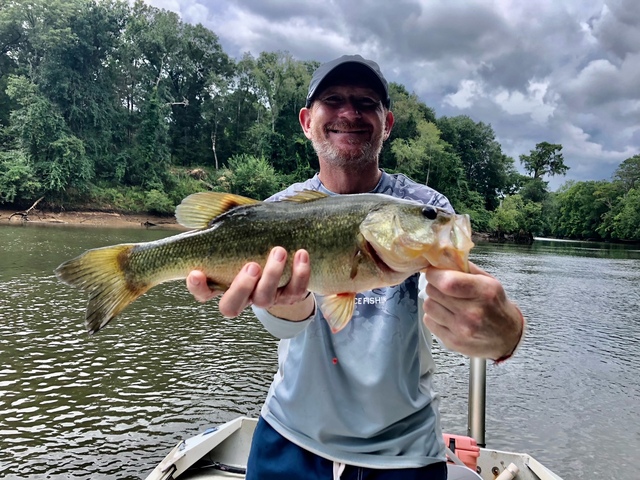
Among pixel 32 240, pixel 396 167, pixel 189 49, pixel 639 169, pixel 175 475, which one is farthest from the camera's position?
pixel 639 169

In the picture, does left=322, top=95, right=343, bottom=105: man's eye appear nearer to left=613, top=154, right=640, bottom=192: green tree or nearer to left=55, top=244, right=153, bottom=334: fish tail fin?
left=55, top=244, right=153, bottom=334: fish tail fin

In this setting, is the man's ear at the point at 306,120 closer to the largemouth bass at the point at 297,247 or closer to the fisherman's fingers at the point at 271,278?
the largemouth bass at the point at 297,247

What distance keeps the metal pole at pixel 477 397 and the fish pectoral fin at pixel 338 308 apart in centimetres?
330

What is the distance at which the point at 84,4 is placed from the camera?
47250 mm

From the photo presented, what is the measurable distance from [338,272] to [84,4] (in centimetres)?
5702

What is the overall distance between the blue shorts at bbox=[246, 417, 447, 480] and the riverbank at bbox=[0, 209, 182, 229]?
1662 inches

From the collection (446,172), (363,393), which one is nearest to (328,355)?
(363,393)

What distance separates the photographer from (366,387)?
2336mm

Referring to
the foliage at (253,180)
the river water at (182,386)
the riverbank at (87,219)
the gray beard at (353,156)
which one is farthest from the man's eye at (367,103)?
the foliage at (253,180)

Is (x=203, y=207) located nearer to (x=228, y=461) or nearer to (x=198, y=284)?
(x=198, y=284)

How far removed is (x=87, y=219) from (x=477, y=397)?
43818mm

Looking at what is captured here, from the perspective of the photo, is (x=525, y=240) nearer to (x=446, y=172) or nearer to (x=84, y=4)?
(x=446, y=172)

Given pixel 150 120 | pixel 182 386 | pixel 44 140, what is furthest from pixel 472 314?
pixel 150 120

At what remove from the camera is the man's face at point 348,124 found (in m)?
2.92
